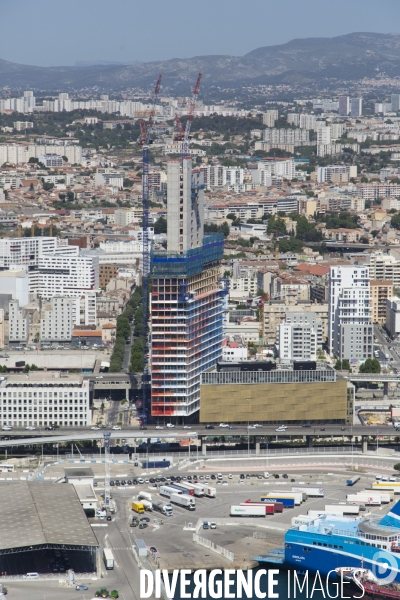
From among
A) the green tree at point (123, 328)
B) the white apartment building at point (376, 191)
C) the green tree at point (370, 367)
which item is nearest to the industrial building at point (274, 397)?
the green tree at point (370, 367)

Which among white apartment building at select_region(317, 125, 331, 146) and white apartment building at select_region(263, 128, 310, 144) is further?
white apartment building at select_region(263, 128, 310, 144)

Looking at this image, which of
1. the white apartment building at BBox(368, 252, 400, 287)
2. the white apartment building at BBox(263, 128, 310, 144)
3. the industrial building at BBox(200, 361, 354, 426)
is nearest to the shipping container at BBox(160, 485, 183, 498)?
the industrial building at BBox(200, 361, 354, 426)

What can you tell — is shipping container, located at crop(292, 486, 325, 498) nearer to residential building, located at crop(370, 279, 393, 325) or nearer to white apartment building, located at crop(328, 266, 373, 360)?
white apartment building, located at crop(328, 266, 373, 360)

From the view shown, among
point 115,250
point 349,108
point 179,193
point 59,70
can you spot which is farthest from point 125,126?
point 59,70

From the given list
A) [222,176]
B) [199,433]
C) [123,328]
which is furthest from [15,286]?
[222,176]

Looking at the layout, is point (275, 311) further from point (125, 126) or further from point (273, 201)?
point (125, 126)
